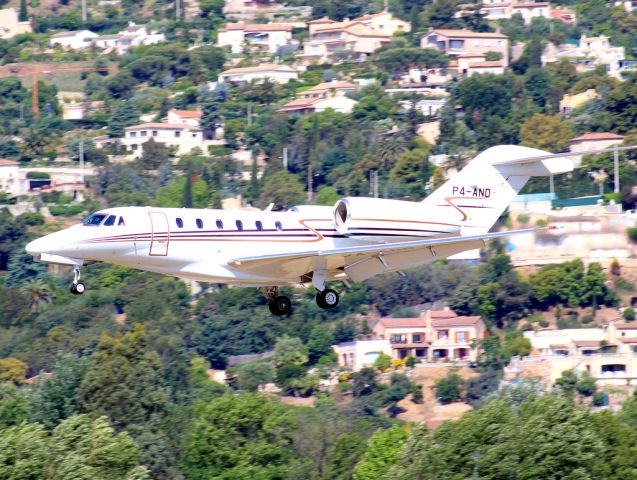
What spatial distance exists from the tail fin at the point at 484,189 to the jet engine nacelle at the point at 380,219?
2.71 feet

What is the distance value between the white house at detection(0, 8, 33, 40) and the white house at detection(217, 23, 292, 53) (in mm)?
25090

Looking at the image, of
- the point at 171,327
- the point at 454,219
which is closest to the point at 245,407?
the point at 454,219

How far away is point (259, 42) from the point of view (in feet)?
522

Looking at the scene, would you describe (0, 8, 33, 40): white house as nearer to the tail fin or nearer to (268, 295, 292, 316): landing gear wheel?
the tail fin

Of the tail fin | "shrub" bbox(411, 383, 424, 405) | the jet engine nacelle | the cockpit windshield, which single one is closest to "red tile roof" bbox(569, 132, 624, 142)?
"shrub" bbox(411, 383, 424, 405)

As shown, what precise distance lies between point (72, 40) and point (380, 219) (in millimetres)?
136962

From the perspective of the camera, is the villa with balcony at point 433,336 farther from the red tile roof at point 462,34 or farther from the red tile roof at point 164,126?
the red tile roof at point 462,34

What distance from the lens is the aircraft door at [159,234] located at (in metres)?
27.2

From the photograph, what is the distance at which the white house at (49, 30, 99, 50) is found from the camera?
16138 centimetres

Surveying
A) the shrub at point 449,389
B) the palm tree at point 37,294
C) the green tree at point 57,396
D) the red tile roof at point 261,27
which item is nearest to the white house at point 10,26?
the red tile roof at point 261,27

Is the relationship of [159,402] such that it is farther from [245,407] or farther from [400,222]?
[400,222]

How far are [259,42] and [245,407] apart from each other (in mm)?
109871

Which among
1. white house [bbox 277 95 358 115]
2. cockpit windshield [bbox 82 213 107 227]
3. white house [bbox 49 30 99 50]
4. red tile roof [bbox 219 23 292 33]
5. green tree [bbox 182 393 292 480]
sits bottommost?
green tree [bbox 182 393 292 480]

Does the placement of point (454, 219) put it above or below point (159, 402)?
above
